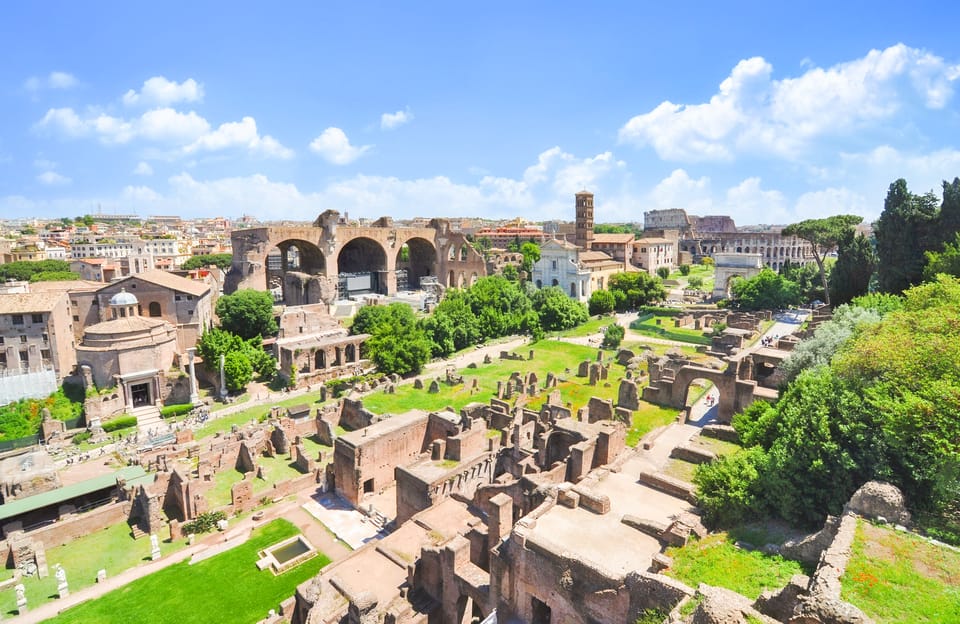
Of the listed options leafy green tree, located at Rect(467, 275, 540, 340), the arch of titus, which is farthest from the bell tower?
leafy green tree, located at Rect(467, 275, 540, 340)

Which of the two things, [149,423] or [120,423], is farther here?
[149,423]

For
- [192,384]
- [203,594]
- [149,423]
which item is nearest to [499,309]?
[192,384]

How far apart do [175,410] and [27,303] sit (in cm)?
1213

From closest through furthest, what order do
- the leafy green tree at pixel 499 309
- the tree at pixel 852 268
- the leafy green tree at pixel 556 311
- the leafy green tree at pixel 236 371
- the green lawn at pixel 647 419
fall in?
the green lawn at pixel 647 419
the leafy green tree at pixel 236 371
the tree at pixel 852 268
the leafy green tree at pixel 499 309
the leafy green tree at pixel 556 311

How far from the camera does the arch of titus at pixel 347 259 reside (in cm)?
5772

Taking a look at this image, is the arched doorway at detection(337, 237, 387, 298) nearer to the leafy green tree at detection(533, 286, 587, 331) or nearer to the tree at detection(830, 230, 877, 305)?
the leafy green tree at detection(533, 286, 587, 331)

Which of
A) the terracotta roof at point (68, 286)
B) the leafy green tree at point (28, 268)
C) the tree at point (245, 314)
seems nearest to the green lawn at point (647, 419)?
the tree at point (245, 314)

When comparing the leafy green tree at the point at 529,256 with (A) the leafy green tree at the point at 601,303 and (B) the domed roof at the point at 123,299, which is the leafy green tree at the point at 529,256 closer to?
(A) the leafy green tree at the point at 601,303

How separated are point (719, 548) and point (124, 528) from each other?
24394 millimetres

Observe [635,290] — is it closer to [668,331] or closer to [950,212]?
[668,331]

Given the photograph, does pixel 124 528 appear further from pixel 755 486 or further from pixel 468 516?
pixel 755 486

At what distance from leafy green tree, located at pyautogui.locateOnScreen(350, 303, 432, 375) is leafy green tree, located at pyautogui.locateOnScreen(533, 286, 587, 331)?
53.4 ft

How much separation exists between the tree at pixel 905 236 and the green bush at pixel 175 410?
51.8 meters

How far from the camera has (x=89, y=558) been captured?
20.3 m
